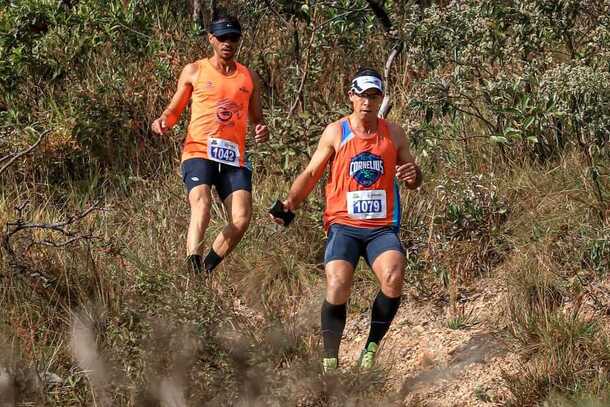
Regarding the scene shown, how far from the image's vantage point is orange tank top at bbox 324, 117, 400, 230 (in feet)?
24.2

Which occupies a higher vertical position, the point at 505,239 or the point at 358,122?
the point at 358,122

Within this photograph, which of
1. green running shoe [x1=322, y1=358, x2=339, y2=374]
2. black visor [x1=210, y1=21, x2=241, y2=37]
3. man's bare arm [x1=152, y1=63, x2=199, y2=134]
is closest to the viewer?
green running shoe [x1=322, y1=358, x2=339, y2=374]

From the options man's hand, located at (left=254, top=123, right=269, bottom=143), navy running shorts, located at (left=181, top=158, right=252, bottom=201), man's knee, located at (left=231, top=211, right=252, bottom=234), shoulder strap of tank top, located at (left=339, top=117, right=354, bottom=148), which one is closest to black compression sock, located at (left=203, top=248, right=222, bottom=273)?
man's knee, located at (left=231, top=211, right=252, bottom=234)

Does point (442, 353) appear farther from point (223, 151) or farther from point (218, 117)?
point (218, 117)

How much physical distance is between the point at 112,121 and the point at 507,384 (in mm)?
5159

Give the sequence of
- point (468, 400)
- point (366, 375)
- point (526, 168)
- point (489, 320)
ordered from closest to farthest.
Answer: point (366, 375) → point (468, 400) → point (489, 320) → point (526, 168)

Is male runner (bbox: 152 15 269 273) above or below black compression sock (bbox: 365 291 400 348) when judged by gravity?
above

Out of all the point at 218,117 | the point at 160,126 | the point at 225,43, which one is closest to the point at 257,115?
the point at 218,117

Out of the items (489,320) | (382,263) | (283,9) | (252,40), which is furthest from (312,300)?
(252,40)

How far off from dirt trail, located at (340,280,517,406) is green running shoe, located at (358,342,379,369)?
0.22 metres

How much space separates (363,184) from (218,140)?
147 cm

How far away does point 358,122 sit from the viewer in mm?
7516

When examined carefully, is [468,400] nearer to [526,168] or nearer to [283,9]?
Answer: [526,168]

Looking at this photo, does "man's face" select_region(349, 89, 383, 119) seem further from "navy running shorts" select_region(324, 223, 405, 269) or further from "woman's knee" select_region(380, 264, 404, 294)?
"woman's knee" select_region(380, 264, 404, 294)
